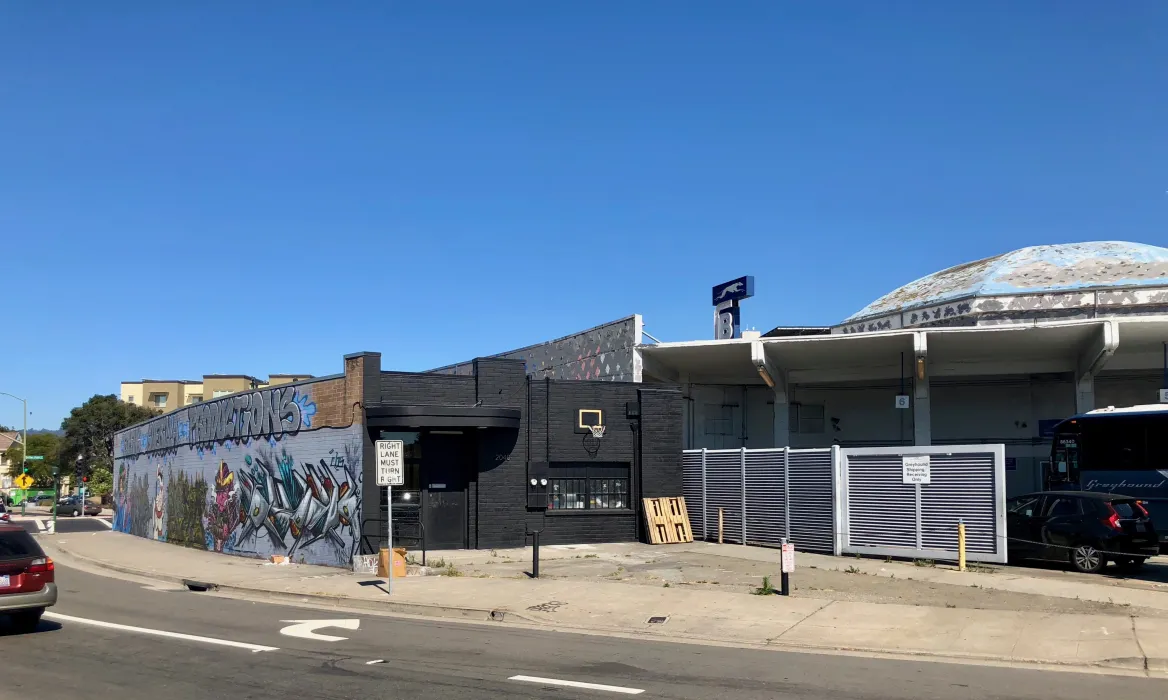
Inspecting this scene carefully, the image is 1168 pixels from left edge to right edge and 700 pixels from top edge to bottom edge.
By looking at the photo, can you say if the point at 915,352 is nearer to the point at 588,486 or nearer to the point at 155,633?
the point at 588,486

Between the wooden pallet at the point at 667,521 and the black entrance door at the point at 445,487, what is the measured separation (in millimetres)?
5294

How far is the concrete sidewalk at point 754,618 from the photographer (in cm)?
1195

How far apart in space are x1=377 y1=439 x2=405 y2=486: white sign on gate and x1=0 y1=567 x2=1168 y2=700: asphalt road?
380 cm

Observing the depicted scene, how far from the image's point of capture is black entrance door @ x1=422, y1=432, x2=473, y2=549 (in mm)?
24062

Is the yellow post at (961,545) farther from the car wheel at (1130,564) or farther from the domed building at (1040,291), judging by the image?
the domed building at (1040,291)

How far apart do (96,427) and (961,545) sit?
87793 millimetres

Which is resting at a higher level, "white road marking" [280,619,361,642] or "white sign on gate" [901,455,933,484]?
"white sign on gate" [901,455,933,484]

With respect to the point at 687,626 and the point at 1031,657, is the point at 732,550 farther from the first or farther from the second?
the point at 1031,657

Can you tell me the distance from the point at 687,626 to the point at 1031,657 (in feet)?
15.8

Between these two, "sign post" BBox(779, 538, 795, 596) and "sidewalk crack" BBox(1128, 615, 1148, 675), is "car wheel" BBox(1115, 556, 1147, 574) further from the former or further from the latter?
"sign post" BBox(779, 538, 795, 596)

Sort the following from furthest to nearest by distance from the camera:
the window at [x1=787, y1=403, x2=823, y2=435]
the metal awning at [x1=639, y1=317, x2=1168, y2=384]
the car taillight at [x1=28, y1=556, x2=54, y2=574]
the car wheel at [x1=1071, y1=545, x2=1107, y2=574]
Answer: the window at [x1=787, y1=403, x2=823, y2=435] → the metal awning at [x1=639, y1=317, x2=1168, y2=384] → the car wheel at [x1=1071, y1=545, x2=1107, y2=574] → the car taillight at [x1=28, y1=556, x2=54, y2=574]

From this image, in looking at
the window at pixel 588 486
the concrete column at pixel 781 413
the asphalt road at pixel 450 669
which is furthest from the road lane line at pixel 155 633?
the concrete column at pixel 781 413

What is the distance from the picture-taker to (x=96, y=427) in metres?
87.9

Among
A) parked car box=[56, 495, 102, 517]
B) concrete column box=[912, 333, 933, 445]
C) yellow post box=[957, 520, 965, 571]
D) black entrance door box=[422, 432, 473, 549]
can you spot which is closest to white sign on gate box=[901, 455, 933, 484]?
yellow post box=[957, 520, 965, 571]
